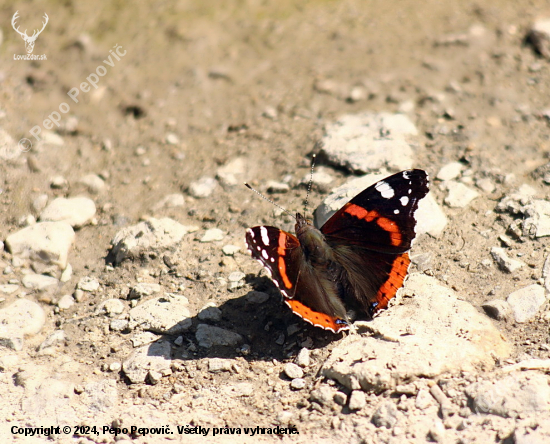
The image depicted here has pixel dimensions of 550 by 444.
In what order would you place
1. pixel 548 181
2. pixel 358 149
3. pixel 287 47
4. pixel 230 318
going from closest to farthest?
pixel 230 318
pixel 548 181
pixel 358 149
pixel 287 47

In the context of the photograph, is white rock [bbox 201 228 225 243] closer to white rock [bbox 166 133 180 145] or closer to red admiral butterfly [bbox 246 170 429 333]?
red admiral butterfly [bbox 246 170 429 333]

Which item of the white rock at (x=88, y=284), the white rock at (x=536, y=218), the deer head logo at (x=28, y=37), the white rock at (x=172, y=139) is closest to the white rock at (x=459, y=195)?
the white rock at (x=536, y=218)

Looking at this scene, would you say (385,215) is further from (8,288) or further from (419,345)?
(8,288)

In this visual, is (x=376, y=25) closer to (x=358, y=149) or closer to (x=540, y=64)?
(x=540, y=64)

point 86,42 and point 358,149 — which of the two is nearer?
point 358,149

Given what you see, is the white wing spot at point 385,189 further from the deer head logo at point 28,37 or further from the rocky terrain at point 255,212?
the deer head logo at point 28,37

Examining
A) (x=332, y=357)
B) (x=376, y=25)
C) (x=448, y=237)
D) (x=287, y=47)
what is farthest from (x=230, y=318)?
(x=376, y=25)

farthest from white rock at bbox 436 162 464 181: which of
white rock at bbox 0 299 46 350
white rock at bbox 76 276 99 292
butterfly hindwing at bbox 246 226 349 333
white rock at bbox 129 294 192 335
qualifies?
white rock at bbox 0 299 46 350
